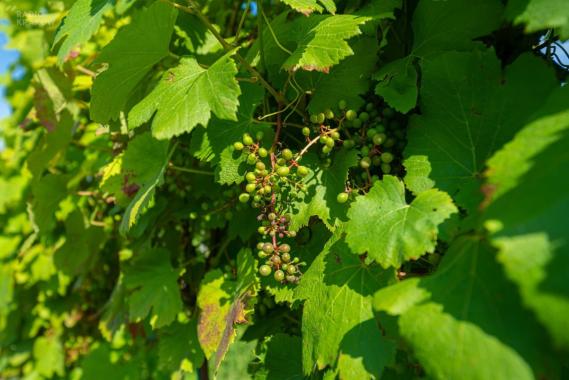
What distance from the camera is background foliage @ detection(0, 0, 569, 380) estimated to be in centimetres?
75

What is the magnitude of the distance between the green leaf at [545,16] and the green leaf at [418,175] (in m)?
0.38

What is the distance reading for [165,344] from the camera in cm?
189

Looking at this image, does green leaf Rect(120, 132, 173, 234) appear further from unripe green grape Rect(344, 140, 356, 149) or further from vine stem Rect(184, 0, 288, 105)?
unripe green grape Rect(344, 140, 356, 149)

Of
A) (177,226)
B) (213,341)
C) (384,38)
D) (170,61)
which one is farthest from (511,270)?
(177,226)

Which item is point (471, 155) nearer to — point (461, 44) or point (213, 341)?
point (461, 44)

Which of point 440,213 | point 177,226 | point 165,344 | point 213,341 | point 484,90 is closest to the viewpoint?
point 440,213

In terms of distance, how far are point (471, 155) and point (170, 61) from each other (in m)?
1.15

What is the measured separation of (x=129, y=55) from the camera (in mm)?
1448

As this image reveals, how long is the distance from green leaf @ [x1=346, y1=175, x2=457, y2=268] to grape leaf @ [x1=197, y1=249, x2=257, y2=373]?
48 centimetres

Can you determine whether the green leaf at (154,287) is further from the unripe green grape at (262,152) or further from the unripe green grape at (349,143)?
the unripe green grape at (349,143)

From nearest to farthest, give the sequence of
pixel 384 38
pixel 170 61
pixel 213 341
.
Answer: pixel 384 38, pixel 213 341, pixel 170 61

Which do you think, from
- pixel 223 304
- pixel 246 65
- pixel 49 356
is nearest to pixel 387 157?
pixel 246 65

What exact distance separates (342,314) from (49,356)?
301 cm

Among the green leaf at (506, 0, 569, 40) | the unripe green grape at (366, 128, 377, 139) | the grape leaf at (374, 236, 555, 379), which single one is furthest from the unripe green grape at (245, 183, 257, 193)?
the green leaf at (506, 0, 569, 40)
